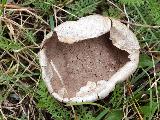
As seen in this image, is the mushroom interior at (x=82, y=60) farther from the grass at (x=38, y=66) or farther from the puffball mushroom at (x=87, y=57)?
the grass at (x=38, y=66)

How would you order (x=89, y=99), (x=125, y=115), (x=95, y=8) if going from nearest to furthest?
(x=89, y=99) < (x=125, y=115) < (x=95, y=8)

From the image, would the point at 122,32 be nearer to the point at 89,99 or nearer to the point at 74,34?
the point at 74,34

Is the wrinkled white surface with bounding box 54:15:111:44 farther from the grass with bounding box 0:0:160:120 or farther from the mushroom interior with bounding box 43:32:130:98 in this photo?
the grass with bounding box 0:0:160:120

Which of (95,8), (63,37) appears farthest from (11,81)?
(95,8)

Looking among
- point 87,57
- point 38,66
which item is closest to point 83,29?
point 87,57

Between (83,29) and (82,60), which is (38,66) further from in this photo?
(83,29)

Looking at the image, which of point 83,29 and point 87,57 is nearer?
point 83,29
